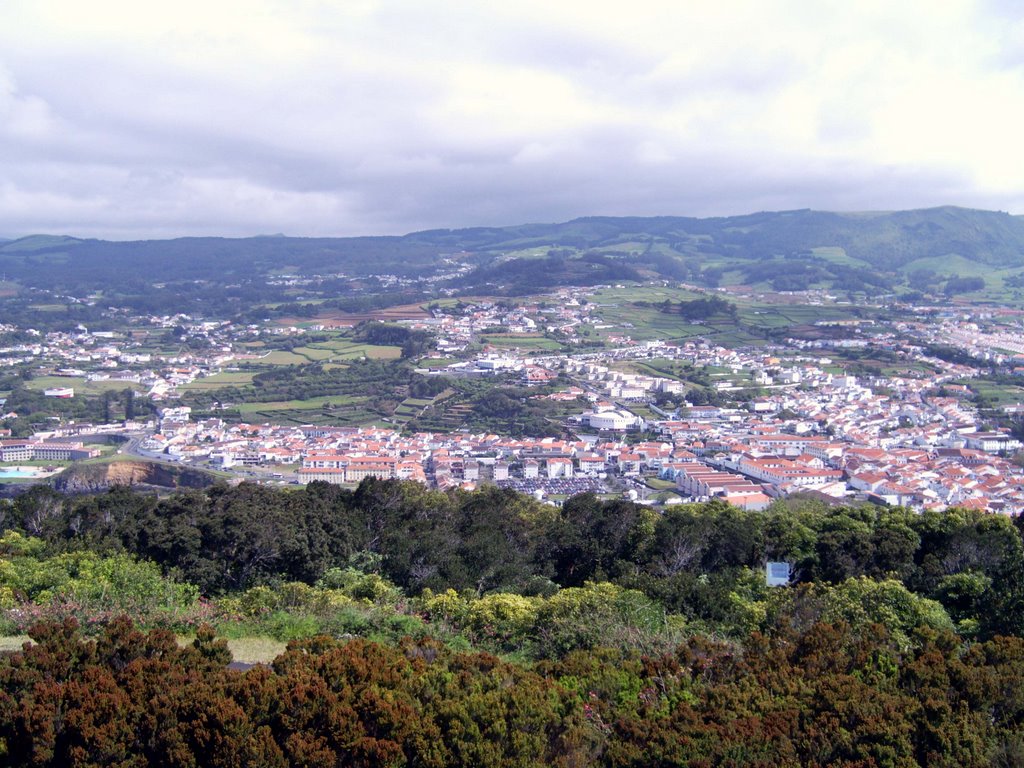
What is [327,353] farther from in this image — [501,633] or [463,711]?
[463,711]

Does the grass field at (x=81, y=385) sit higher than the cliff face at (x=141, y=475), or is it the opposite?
the grass field at (x=81, y=385)

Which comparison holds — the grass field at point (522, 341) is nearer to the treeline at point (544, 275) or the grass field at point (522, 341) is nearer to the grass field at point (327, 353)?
the grass field at point (327, 353)

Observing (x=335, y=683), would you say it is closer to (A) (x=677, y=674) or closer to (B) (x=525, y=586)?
(A) (x=677, y=674)

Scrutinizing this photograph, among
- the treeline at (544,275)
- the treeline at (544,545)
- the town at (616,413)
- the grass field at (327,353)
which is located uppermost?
the treeline at (544,275)

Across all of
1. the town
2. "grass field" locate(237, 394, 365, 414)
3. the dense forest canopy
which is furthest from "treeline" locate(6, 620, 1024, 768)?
"grass field" locate(237, 394, 365, 414)

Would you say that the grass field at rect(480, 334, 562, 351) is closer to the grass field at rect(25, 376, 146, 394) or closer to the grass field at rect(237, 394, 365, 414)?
the grass field at rect(237, 394, 365, 414)

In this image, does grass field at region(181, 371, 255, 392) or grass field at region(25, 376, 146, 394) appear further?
grass field at region(181, 371, 255, 392)

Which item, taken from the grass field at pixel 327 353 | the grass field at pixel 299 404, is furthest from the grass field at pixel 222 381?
the grass field at pixel 299 404
